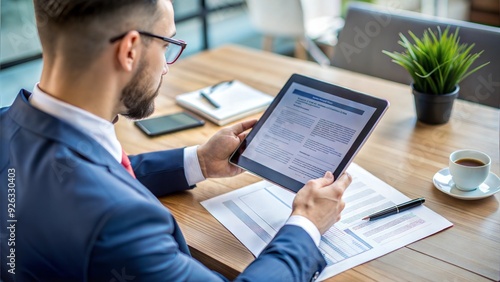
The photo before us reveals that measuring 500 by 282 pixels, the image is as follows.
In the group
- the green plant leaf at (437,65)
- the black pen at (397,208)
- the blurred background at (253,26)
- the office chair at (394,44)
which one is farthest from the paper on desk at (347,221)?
the blurred background at (253,26)

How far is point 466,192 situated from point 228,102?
80 cm

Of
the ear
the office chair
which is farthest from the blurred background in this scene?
the ear

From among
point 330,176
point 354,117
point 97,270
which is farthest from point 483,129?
point 97,270

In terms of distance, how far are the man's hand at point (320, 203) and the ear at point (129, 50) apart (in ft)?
1.42

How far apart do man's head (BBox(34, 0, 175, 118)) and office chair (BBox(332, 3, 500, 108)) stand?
4.24ft

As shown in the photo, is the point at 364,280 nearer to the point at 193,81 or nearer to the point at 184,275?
the point at 184,275

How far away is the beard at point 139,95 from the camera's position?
113 centimetres

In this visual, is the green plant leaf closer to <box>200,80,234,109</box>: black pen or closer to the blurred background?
<box>200,80,234,109</box>: black pen

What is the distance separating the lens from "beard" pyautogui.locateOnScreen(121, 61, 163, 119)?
3.70 feet

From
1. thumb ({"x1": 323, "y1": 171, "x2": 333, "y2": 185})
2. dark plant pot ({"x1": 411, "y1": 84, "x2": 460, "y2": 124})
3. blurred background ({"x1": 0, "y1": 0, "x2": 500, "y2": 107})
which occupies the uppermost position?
dark plant pot ({"x1": 411, "y1": 84, "x2": 460, "y2": 124})

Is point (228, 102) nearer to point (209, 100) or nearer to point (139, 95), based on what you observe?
point (209, 100)

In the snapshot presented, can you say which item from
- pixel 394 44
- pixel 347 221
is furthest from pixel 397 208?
pixel 394 44

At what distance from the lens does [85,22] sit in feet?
3.37

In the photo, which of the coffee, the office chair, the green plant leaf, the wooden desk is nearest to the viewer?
the wooden desk
